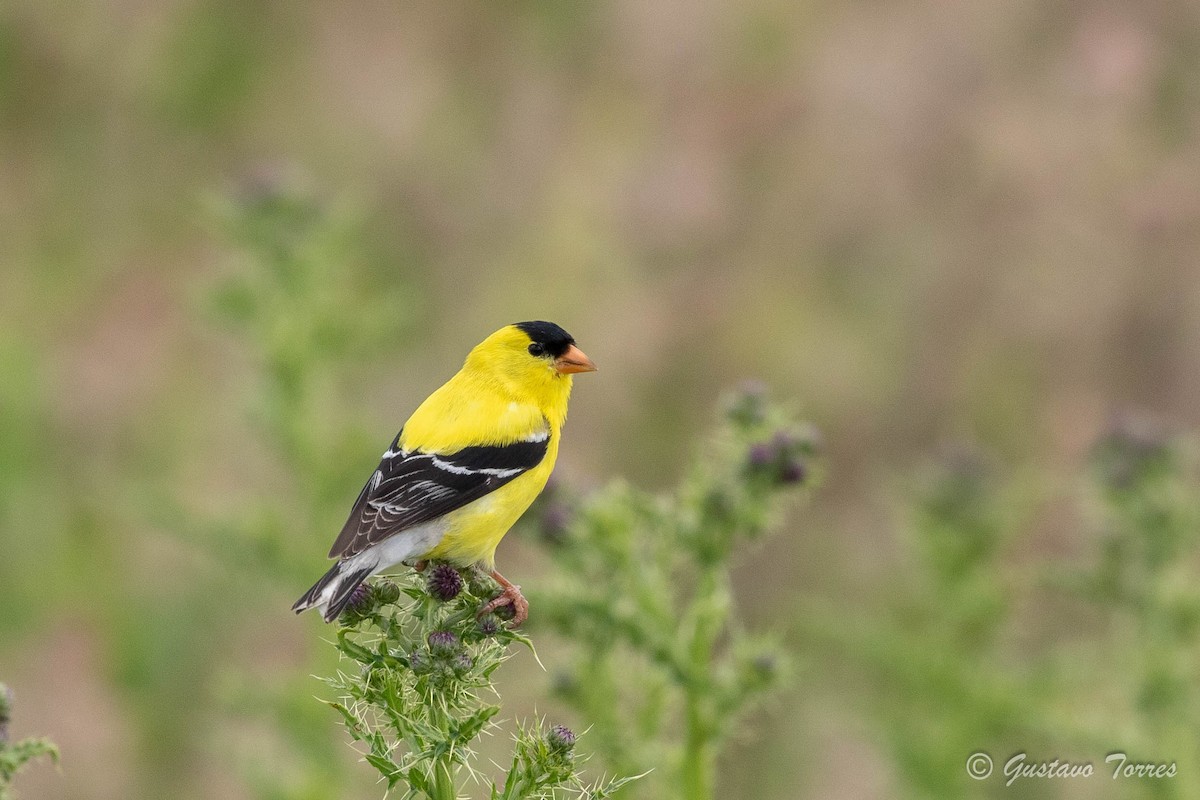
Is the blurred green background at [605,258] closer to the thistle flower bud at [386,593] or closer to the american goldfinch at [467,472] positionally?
the american goldfinch at [467,472]

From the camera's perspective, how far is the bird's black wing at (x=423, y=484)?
3.01 meters

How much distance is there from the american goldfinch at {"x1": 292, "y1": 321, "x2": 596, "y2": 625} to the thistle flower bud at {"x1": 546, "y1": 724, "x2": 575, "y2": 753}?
1.47ft

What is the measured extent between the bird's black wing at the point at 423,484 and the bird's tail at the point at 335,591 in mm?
173

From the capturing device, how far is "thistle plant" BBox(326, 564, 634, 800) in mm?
2209

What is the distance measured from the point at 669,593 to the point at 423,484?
90cm

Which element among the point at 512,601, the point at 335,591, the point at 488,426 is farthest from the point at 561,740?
the point at 488,426

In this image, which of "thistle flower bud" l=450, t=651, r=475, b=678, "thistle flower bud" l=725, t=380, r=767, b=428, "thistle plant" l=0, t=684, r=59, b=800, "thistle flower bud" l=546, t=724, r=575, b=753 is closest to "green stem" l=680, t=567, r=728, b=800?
"thistle flower bud" l=725, t=380, r=767, b=428

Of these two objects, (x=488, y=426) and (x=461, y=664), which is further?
(x=488, y=426)

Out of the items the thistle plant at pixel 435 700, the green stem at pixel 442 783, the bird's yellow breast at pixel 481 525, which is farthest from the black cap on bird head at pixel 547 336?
the green stem at pixel 442 783

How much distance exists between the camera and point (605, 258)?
8773 millimetres

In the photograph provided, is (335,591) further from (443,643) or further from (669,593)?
(669,593)

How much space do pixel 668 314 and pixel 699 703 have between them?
209 inches

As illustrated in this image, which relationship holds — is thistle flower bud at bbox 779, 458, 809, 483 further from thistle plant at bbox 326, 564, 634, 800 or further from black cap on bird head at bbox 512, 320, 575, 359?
thistle plant at bbox 326, 564, 634, 800

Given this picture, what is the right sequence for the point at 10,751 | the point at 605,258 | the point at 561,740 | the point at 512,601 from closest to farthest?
the point at 10,751 → the point at 561,740 → the point at 512,601 → the point at 605,258
